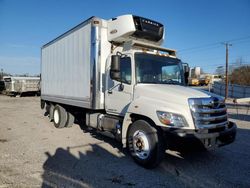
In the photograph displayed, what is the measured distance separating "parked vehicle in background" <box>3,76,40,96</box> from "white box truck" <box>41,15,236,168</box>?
2354cm

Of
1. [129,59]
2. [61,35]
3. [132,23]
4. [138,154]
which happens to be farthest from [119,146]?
[61,35]

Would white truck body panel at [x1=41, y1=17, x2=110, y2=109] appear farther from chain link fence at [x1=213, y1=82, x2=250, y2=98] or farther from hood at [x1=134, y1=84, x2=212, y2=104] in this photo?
chain link fence at [x1=213, y1=82, x2=250, y2=98]

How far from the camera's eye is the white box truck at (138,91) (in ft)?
14.5

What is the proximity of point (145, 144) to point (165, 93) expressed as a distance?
Answer: 1.20 meters

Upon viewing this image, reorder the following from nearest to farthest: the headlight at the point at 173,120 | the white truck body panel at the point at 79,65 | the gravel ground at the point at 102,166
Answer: the gravel ground at the point at 102,166 → the headlight at the point at 173,120 → the white truck body panel at the point at 79,65

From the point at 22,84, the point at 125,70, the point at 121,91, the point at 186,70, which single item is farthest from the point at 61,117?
the point at 22,84

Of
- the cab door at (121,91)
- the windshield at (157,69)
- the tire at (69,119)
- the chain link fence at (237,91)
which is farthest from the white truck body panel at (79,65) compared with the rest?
the chain link fence at (237,91)

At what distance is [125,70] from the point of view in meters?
5.54

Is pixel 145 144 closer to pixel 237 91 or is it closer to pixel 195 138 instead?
pixel 195 138

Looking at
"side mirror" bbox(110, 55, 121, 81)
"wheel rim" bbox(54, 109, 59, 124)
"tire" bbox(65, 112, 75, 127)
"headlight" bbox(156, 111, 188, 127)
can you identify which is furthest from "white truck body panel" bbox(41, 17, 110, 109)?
"headlight" bbox(156, 111, 188, 127)

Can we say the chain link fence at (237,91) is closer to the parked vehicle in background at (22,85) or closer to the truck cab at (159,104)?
the parked vehicle in background at (22,85)

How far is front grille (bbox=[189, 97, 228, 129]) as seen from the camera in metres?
4.39

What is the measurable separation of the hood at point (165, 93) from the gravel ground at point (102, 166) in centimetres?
156

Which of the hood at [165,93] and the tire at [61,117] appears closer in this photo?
the hood at [165,93]
